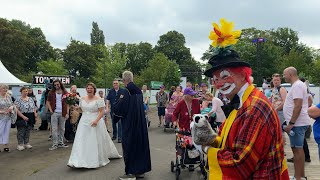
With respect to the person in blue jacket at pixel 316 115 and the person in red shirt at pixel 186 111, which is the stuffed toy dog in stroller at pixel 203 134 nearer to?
the person in blue jacket at pixel 316 115

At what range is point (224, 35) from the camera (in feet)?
8.35

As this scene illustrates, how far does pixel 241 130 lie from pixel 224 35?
2.40ft

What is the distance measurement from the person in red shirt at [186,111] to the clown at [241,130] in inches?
176

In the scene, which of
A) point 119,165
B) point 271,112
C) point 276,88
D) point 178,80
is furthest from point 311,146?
point 178,80

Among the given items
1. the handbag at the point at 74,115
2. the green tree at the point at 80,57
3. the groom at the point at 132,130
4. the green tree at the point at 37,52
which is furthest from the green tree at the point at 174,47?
the groom at the point at 132,130

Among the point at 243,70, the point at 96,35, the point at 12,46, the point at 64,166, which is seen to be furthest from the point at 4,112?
the point at 96,35

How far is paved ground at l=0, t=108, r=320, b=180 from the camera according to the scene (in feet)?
23.0

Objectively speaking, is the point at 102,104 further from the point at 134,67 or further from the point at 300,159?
the point at 134,67

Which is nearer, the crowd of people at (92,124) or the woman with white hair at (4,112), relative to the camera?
the crowd of people at (92,124)

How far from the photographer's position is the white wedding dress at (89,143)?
301 inches

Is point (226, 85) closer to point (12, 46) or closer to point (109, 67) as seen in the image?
point (109, 67)

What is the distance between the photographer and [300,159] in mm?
5566

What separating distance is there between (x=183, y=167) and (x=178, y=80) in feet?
123

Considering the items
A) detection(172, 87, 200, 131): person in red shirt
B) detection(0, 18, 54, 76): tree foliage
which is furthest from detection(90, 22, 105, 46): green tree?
detection(172, 87, 200, 131): person in red shirt
